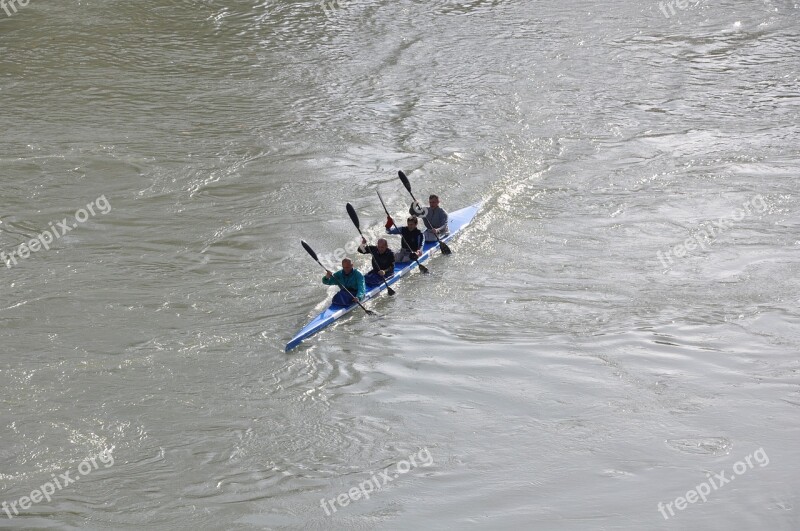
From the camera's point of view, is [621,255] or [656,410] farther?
[621,255]

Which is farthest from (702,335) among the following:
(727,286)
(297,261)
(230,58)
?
(230,58)

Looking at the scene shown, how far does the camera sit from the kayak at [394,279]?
11906 mm

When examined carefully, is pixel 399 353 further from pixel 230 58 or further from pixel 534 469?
pixel 230 58

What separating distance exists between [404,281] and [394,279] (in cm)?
26

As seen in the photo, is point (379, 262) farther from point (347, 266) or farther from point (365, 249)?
point (347, 266)

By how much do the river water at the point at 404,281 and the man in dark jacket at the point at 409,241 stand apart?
0.35m

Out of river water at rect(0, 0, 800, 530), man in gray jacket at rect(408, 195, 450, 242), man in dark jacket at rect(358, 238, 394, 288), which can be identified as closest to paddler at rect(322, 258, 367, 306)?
river water at rect(0, 0, 800, 530)

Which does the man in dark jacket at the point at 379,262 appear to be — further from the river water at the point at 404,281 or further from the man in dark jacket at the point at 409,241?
the man in dark jacket at the point at 409,241

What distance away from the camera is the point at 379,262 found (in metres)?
13.3

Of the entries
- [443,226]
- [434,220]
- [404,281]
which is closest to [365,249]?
[404,281]

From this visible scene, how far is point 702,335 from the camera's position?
38.3ft

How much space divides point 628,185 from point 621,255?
129 inches

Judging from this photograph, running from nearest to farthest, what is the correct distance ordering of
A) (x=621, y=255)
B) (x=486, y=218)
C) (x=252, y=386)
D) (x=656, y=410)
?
(x=656, y=410)
(x=252, y=386)
(x=621, y=255)
(x=486, y=218)

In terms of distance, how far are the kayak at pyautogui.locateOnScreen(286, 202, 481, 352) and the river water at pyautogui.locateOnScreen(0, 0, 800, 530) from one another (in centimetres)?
20
